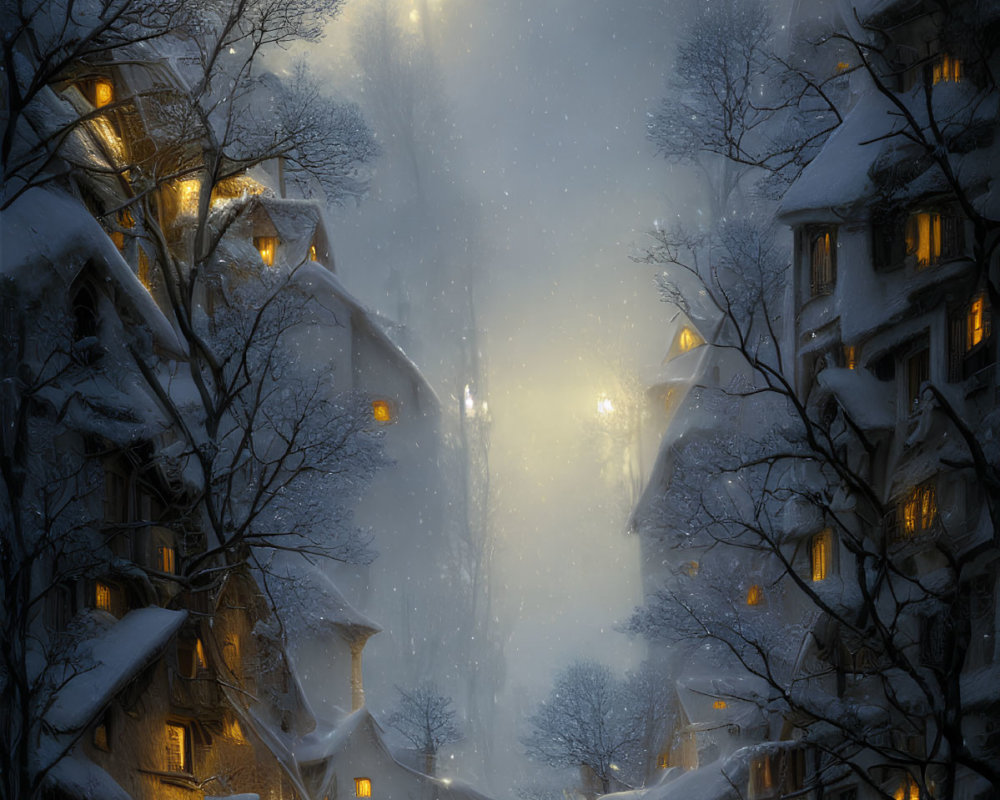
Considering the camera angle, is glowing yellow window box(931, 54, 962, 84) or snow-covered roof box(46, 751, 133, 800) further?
glowing yellow window box(931, 54, 962, 84)

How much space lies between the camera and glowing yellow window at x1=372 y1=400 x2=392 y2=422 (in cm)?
4076

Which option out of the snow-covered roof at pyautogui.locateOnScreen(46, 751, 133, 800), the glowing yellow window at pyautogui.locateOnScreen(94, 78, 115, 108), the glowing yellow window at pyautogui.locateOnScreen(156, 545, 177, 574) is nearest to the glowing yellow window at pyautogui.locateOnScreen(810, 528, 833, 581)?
the glowing yellow window at pyautogui.locateOnScreen(156, 545, 177, 574)

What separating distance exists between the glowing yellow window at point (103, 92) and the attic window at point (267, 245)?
11.5 metres

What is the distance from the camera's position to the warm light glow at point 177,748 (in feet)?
76.4

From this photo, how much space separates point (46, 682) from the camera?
54.4ft

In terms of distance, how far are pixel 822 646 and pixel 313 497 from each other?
10554mm

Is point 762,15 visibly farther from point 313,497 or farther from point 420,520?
point 420,520

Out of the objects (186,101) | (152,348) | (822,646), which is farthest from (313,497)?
(822,646)

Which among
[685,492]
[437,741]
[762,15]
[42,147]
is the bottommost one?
[437,741]

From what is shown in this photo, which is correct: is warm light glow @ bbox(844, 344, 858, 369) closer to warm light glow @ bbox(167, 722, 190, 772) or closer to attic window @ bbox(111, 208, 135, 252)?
attic window @ bbox(111, 208, 135, 252)

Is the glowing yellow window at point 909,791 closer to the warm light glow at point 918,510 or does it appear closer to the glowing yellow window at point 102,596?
the warm light glow at point 918,510

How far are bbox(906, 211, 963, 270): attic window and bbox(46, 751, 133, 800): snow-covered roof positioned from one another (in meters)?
15.6

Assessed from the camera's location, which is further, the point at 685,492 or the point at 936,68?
the point at 685,492

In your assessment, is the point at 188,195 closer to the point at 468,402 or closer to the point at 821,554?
the point at 821,554
